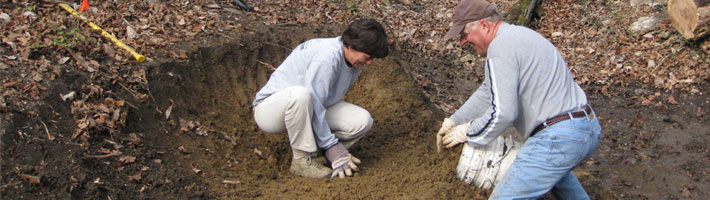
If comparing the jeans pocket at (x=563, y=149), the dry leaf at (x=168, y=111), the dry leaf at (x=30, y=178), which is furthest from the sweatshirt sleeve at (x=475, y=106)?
the dry leaf at (x=30, y=178)

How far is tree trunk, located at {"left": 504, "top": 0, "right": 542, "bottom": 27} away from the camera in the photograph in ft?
28.0

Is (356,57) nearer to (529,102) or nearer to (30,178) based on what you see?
(529,102)

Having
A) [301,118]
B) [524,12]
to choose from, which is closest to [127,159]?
[301,118]

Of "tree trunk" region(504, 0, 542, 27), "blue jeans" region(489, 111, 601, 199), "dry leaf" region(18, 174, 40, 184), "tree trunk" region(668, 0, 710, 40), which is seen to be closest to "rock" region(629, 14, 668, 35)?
"tree trunk" region(668, 0, 710, 40)

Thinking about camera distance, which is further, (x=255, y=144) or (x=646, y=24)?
(x=646, y=24)

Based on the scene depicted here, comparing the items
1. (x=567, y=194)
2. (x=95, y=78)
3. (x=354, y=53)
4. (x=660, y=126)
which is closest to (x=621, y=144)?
(x=660, y=126)

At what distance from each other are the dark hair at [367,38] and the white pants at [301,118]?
49cm

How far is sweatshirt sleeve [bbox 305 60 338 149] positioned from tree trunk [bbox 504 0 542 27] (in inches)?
206

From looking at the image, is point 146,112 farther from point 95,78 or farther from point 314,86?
point 314,86

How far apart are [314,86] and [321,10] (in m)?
3.86

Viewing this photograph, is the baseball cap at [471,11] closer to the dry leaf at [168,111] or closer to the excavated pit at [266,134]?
the excavated pit at [266,134]

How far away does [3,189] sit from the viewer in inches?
130

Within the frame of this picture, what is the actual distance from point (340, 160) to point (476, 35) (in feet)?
4.99

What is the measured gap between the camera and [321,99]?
4.11 meters
